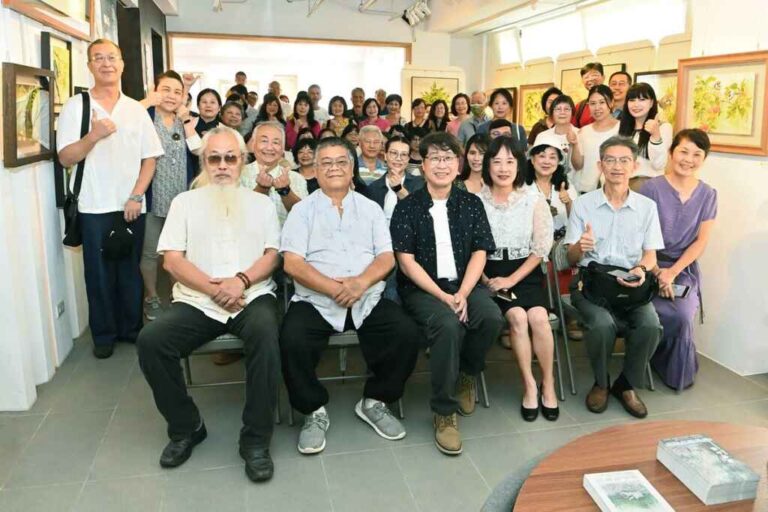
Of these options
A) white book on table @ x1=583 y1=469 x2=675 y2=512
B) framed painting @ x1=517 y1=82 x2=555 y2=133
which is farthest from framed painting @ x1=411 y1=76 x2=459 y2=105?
white book on table @ x1=583 y1=469 x2=675 y2=512

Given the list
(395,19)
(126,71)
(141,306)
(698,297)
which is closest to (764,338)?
(698,297)

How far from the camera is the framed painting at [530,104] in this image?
32.1 feet

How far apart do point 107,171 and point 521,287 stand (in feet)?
8.82

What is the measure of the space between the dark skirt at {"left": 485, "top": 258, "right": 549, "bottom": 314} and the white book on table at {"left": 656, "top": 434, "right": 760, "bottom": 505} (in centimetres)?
156

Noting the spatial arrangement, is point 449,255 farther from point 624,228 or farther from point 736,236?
point 736,236

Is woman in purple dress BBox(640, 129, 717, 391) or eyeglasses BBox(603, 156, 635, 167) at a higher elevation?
eyeglasses BBox(603, 156, 635, 167)

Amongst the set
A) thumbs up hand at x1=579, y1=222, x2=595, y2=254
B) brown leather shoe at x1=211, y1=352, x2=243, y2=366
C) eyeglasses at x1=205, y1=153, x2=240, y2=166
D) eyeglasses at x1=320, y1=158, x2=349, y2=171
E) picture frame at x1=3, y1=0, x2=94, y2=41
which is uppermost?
picture frame at x1=3, y1=0, x2=94, y2=41

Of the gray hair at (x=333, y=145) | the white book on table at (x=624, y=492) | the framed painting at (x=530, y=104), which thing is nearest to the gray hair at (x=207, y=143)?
the gray hair at (x=333, y=145)

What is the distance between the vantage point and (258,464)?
8.70 ft

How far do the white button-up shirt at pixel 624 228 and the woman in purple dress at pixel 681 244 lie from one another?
243 mm

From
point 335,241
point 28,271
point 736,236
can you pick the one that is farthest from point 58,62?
point 736,236

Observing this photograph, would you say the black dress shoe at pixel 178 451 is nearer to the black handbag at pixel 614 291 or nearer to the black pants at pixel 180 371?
the black pants at pixel 180 371

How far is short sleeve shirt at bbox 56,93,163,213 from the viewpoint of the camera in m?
3.73

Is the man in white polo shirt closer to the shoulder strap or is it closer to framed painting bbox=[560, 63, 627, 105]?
the shoulder strap
